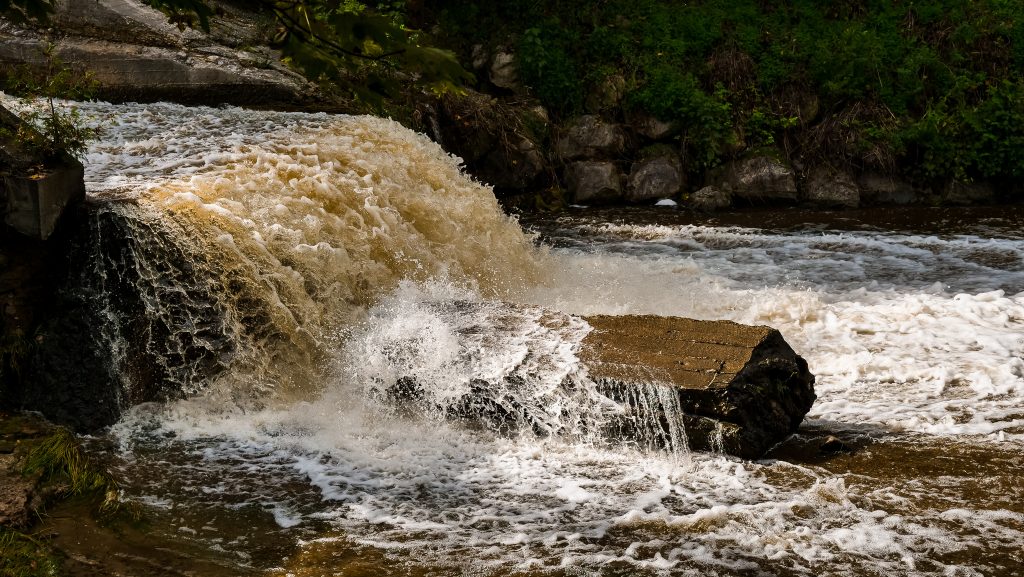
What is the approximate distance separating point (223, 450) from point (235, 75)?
5.05m

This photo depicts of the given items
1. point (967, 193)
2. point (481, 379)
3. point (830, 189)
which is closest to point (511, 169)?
point (830, 189)

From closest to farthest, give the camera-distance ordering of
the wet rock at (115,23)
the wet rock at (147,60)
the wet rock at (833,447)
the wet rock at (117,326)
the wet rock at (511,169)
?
1. the wet rock at (833,447)
2. the wet rock at (117,326)
3. the wet rock at (147,60)
4. the wet rock at (115,23)
5. the wet rock at (511,169)

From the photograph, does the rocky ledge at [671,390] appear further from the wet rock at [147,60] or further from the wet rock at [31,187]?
the wet rock at [147,60]

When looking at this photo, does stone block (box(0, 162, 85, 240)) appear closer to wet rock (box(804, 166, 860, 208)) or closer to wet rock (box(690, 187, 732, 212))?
wet rock (box(690, 187, 732, 212))

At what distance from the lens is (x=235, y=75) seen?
27.8 ft

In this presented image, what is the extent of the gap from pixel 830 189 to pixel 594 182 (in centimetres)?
258

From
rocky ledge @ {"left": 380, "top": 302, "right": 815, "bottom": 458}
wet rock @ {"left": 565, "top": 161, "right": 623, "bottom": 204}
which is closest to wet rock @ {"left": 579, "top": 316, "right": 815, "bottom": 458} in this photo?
rocky ledge @ {"left": 380, "top": 302, "right": 815, "bottom": 458}

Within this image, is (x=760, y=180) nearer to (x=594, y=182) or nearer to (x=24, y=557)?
(x=594, y=182)

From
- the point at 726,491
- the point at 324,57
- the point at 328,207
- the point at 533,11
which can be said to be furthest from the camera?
the point at 533,11

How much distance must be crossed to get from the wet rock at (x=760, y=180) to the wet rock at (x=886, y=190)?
0.79 m

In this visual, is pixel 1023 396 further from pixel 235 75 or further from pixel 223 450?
pixel 235 75

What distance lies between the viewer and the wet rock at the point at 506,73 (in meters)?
10.9

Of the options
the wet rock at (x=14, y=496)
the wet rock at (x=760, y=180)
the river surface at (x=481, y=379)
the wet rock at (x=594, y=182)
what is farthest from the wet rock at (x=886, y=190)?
the wet rock at (x=14, y=496)

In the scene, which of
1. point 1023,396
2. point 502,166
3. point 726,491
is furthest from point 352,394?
point 502,166
